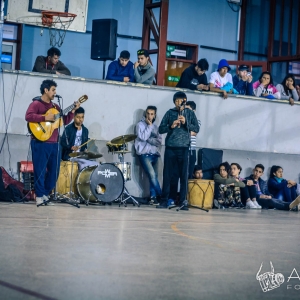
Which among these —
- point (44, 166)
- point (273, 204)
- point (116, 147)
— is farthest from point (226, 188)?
point (44, 166)

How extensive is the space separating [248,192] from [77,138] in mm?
3538

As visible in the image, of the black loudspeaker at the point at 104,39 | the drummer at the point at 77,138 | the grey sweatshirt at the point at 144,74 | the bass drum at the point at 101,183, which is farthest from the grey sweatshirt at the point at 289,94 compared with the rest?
the bass drum at the point at 101,183

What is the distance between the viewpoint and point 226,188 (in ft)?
38.8

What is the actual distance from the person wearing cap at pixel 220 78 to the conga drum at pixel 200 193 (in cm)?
196

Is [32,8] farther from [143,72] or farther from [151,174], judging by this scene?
[151,174]

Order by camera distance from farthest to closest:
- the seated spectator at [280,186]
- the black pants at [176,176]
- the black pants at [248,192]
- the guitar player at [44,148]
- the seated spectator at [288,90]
Answer: the seated spectator at [288,90] < the seated spectator at [280,186] < the black pants at [248,192] < the black pants at [176,176] < the guitar player at [44,148]

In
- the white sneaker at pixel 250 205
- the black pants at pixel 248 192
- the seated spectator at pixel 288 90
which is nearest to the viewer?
the white sneaker at pixel 250 205

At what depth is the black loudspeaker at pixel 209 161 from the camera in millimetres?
12094

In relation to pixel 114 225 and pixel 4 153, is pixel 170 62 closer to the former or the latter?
pixel 4 153

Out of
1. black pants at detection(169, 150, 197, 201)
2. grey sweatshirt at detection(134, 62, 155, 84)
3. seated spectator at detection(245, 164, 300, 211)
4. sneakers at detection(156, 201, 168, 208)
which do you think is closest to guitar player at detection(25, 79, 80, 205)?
sneakers at detection(156, 201, 168, 208)

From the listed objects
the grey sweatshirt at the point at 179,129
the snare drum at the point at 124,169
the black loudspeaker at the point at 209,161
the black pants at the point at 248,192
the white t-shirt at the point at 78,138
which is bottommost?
the black pants at the point at 248,192

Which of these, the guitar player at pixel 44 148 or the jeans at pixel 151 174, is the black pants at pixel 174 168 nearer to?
the jeans at pixel 151 174

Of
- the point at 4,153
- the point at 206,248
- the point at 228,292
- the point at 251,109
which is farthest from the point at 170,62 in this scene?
the point at 228,292

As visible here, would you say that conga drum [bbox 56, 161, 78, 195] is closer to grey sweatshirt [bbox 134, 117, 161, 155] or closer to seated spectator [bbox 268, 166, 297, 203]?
grey sweatshirt [bbox 134, 117, 161, 155]
